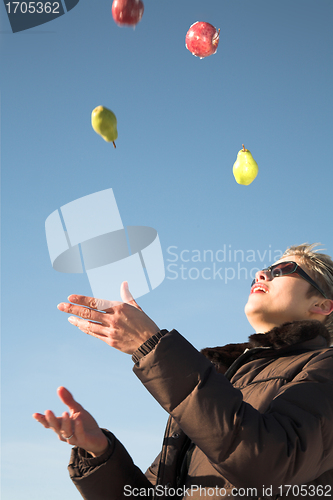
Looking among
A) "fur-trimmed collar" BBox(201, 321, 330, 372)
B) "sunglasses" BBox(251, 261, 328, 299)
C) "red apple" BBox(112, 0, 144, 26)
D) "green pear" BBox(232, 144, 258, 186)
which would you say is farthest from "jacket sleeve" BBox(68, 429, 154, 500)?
"red apple" BBox(112, 0, 144, 26)

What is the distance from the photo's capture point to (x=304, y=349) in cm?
391

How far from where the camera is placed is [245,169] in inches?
289

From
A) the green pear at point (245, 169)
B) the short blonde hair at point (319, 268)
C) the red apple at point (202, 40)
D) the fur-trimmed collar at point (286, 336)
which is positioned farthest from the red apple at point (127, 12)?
the fur-trimmed collar at point (286, 336)

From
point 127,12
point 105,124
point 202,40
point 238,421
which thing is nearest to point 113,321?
point 238,421

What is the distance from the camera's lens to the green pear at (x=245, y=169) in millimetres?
7281

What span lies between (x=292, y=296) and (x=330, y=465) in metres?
2.11

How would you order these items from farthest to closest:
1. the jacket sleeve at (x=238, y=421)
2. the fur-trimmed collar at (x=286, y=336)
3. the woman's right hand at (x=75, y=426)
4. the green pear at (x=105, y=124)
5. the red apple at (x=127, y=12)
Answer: the red apple at (x=127, y=12)
the green pear at (x=105, y=124)
the fur-trimmed collar at (x=286, y=336)
the woman's right hand at (x=75, y=426)
the jacket sleeve at (x=238, y=421)

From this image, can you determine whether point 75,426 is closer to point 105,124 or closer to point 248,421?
point 248,421

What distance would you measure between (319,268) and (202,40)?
4461 mm

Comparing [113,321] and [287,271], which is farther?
[287,271]

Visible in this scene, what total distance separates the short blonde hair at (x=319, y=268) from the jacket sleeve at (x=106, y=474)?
2.40 metres

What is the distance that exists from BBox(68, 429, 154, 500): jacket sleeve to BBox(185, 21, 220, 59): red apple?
6.05m

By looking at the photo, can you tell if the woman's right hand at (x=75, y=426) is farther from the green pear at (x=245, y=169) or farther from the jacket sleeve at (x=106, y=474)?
the green pear at (x=245, y=169)

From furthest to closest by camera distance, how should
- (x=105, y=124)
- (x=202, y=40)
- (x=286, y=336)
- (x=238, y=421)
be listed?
(x=202, y=40)
(x=105, y=124)
(x=286, y=336)
(x=238, y=421)
